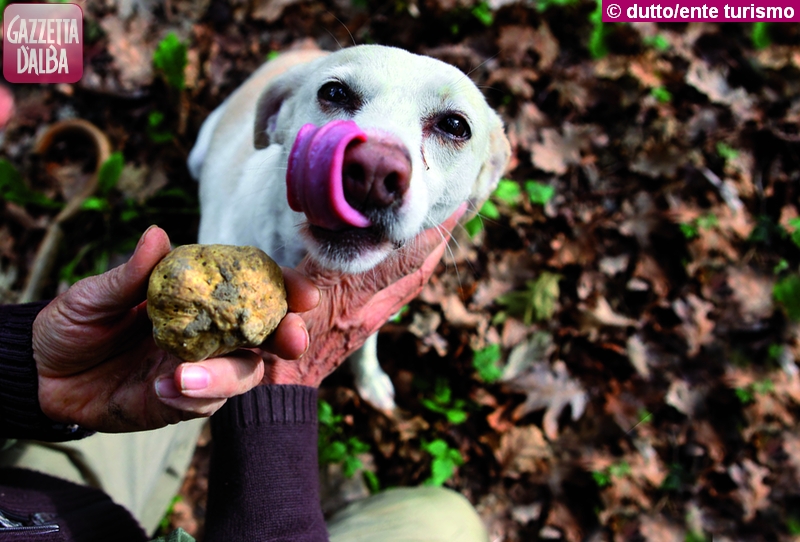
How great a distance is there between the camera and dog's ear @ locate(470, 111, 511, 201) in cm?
224

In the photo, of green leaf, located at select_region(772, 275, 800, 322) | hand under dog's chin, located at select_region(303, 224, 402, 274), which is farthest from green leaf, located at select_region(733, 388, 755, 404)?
hand under dog's chin, located at select_region(303, 224, 402, 274)

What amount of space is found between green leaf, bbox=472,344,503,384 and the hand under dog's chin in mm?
1492

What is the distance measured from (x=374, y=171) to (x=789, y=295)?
297 cm

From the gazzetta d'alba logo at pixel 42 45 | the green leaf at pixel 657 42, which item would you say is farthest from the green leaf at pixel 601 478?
the gazzetta d'alba logo at pixel 42 45

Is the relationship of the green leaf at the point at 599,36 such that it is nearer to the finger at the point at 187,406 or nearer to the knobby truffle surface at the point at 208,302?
the knobby truffle surface at the point at 208,302

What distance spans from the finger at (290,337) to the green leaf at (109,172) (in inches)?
92.2

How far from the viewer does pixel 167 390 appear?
4.25 feet

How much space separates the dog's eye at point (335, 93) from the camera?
1.86 meters

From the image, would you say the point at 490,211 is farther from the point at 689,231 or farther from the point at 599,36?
the point at 599,36

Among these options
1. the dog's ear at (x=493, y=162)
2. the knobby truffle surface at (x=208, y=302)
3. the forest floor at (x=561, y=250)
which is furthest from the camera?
the forest floor at (x=561, y=250)

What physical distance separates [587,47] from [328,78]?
2.56m

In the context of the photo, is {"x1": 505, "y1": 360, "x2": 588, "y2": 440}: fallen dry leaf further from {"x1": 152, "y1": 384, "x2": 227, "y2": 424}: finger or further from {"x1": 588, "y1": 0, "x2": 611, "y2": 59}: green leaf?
{"x1": 588, "y1": 0, "x2": 611, "y2": 59}: green leaf

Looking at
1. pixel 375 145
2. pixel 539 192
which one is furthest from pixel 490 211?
pixel 375 145

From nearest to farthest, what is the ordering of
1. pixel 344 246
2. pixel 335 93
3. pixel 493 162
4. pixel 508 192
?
1. pixel 344 246
2. pixel 335 93
3. pixel 493 162
4. pixel 508 192
